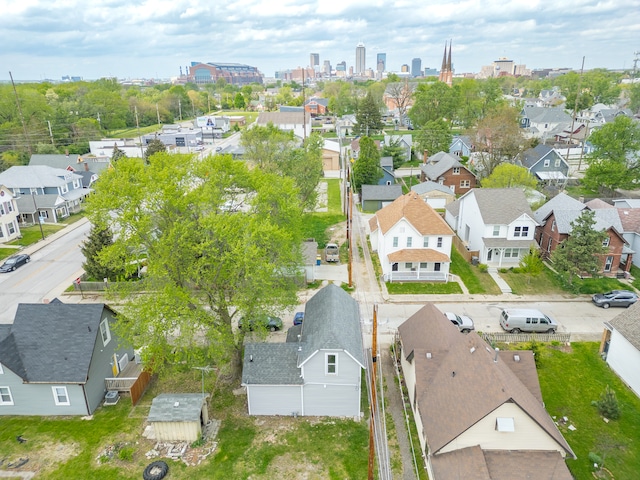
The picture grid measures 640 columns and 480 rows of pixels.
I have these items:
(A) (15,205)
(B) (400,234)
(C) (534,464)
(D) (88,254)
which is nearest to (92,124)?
(A) (15,205)

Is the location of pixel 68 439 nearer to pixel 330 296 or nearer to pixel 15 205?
pixel 330 296

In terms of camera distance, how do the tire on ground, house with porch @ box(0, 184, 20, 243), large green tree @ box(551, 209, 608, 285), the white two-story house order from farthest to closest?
house with porch @ box(0, 184, 20, 243) < the white two-story house < large green tree @ box(551, 209, 608, 285) < the tire on ground

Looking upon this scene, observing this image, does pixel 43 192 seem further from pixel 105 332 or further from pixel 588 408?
pixel 588 408

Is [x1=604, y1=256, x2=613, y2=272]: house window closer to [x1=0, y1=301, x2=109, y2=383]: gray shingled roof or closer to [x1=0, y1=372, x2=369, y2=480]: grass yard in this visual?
[x1=0, y1=372, x2=369, y2=480]: grass yard

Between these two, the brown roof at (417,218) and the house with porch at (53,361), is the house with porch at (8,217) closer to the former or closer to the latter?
the house with porch at (53,361)

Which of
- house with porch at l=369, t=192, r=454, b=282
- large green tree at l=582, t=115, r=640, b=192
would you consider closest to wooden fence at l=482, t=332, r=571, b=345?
house with porch at l=369, t=192, r=454, b=282

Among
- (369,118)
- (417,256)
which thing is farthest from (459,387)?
(369,118)
